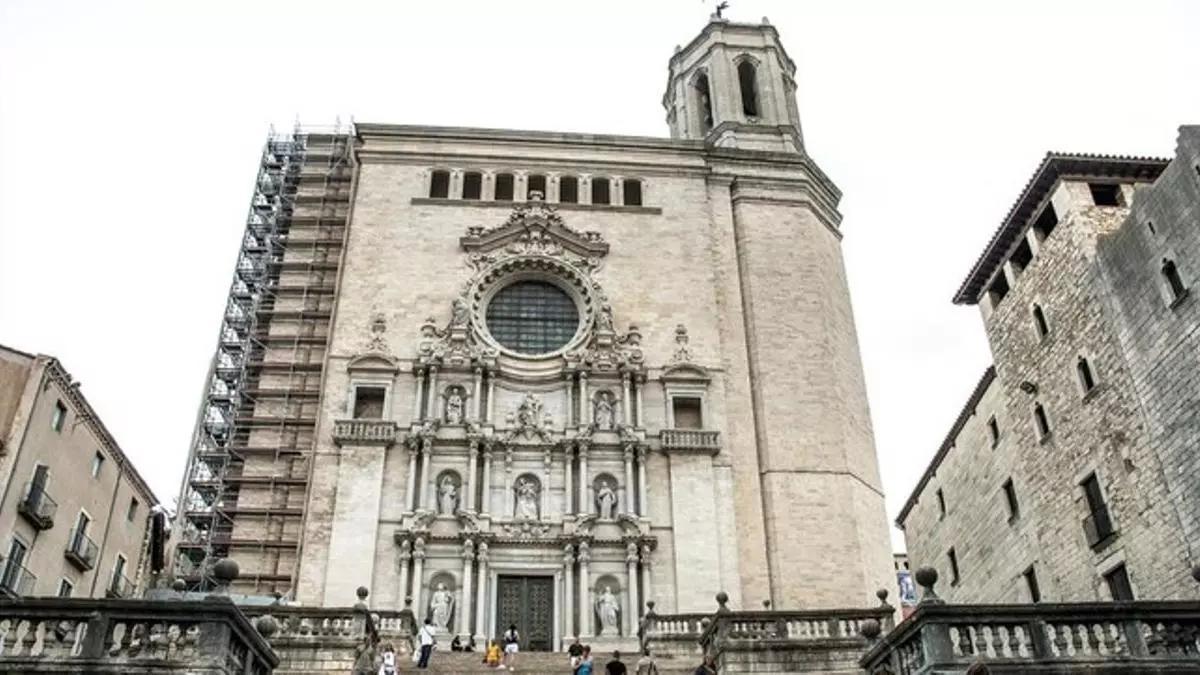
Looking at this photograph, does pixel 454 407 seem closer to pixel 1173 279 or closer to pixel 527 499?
pixel 527 499

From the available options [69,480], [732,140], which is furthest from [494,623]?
[732,140]

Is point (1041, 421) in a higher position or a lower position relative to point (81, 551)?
higher

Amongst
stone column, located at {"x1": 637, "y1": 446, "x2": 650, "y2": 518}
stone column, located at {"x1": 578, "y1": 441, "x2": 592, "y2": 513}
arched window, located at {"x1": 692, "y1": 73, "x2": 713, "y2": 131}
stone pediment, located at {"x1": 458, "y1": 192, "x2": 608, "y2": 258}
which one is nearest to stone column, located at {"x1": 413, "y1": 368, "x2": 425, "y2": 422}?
stone column, located at {"x1": 578, "y1": 441, "x2": 592, "y2": 513}

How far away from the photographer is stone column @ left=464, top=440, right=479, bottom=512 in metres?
24.6

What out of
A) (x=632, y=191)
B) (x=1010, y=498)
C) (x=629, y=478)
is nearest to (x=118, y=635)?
(x=629, y=478)

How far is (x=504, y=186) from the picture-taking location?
31.8m

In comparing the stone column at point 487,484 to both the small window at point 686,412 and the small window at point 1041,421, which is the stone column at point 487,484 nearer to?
the small window at point 686,412

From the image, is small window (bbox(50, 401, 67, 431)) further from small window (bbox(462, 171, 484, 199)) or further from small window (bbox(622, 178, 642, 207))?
small window (bbox(622, 178, 642, 207))

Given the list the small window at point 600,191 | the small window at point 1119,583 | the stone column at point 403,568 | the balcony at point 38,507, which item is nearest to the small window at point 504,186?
the small window at point 600,191

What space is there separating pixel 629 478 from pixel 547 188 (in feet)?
34.8

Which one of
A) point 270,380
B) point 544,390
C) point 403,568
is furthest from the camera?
point 270,380

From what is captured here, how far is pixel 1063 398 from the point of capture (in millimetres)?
22453

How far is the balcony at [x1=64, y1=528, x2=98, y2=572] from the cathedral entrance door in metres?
10.2

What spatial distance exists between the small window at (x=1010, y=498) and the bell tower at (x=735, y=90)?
13.8 meters
